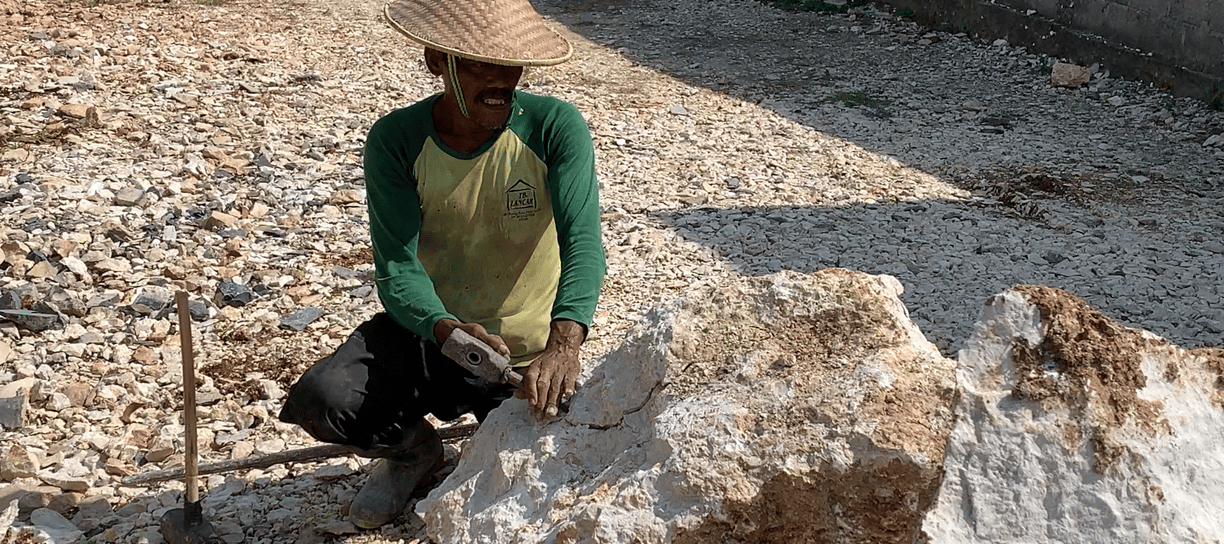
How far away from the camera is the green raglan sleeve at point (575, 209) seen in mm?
2881

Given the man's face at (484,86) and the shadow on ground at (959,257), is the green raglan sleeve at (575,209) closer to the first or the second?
the man's face at (484,86)

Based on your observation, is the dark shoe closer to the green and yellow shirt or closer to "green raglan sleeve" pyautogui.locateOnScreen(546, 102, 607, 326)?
the green and yellow shirt

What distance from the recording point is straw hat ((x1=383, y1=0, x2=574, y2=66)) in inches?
110

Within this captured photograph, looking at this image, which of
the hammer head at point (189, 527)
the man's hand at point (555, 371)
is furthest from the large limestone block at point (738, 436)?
the hammer head at point (189, 527)

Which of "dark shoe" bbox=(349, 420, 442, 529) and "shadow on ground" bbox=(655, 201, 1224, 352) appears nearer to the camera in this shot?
"dark shoe" bbox=(349, 420, 442, 529)

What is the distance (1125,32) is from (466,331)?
811cm

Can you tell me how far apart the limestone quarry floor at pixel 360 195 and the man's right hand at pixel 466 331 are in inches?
29.1

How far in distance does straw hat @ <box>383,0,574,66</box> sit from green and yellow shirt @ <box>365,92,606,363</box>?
0.78ft

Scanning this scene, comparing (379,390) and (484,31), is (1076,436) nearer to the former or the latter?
(484,31)

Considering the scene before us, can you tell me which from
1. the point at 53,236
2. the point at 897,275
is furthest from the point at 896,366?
the point at 53,236

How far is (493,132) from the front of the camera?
10.0ft

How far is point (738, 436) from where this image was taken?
2.31 m

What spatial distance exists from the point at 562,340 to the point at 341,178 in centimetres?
423

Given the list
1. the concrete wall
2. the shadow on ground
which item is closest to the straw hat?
the shadow on ground
